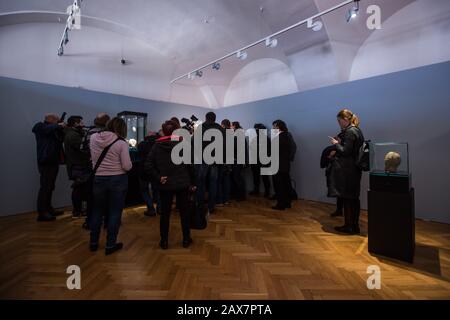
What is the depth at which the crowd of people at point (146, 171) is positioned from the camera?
2264 millimetres

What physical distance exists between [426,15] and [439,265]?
3668 mm

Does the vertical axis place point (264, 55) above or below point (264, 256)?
above

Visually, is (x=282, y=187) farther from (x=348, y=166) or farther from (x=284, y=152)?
(x=348, y=166)

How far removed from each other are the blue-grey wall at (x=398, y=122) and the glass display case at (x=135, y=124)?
141 inches

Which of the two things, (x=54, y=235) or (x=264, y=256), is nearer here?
(x=264, y=256)

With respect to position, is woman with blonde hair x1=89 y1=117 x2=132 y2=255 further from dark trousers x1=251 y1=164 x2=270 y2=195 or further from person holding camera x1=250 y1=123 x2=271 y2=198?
dark trousers x1=251 y1=164 x2=270 y2=195

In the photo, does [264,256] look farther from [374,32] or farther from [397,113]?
[374,32]

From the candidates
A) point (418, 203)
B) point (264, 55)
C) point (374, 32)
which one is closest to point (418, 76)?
point (374, 32)

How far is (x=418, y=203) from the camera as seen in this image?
11.5 ft

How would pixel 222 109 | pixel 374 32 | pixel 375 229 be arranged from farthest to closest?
pixel 222 109
pixel 374 32
pixel 375 229

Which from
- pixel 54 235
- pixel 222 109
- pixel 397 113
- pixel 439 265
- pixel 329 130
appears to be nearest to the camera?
pixel 439 265

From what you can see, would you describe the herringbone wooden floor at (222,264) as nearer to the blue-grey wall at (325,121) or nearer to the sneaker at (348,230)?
the sneaker at (348,230)

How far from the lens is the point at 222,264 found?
2.13 metres

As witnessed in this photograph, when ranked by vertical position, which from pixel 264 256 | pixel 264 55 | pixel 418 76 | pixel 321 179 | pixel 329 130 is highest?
pixel 264 55
